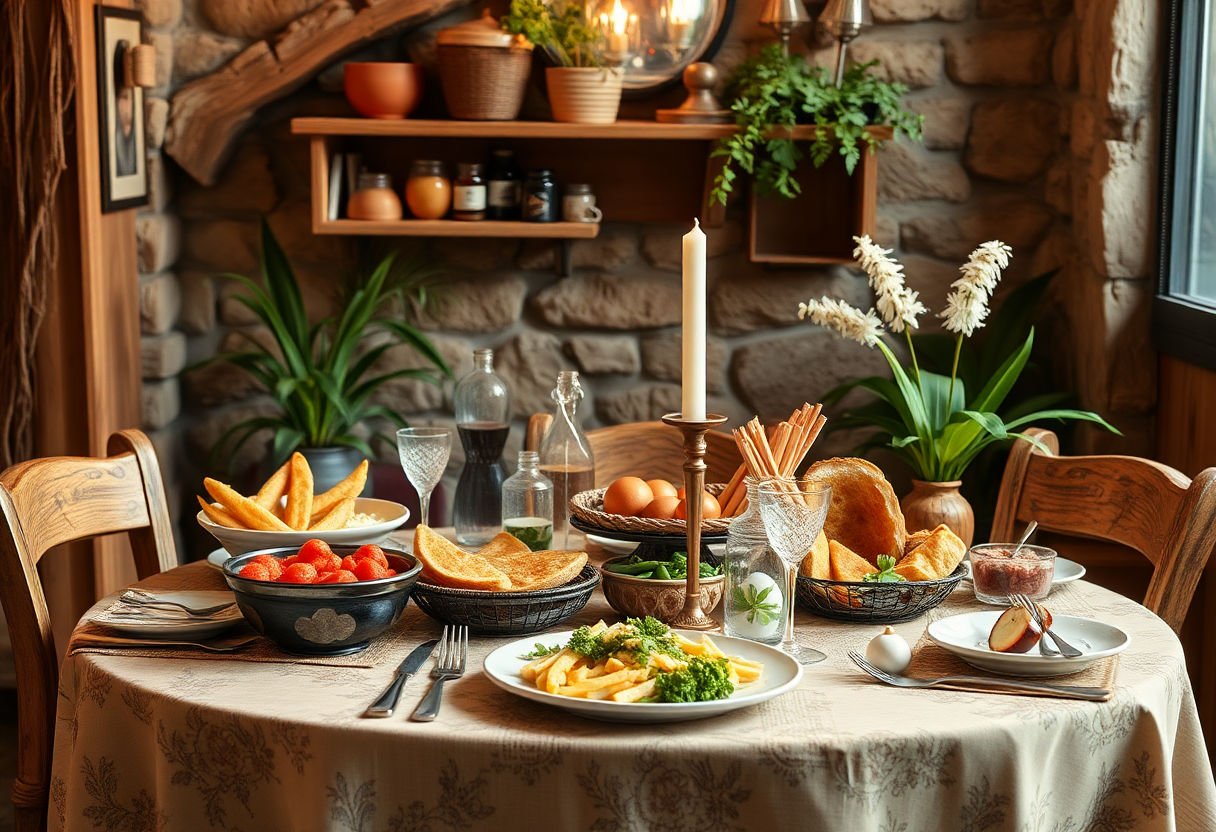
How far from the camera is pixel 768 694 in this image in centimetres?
125

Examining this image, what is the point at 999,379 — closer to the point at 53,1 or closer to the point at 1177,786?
the point at 1177,786

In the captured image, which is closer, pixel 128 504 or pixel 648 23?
pixel 128 504

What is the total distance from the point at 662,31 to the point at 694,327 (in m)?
1.80

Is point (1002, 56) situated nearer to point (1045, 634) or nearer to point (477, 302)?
point (477, 302)

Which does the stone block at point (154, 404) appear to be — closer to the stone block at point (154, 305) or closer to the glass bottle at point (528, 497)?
the stone block at point (154, 305)

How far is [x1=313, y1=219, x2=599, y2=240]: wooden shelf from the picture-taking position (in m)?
3.05

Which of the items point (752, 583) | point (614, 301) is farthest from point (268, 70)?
point (752, 583)

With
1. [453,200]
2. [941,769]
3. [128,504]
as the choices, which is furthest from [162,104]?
[941,769]

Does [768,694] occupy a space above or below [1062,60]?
below

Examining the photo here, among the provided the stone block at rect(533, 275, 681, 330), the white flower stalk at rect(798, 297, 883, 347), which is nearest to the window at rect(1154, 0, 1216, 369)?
the white flower stalk at rect(798, 297, 883, 347)

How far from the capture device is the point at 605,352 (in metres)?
3.31

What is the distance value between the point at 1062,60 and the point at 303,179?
1770 mm

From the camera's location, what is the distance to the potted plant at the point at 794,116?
9.80ft

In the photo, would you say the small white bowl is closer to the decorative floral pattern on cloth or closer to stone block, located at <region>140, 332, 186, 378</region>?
the decorative floral pattern on cloth
